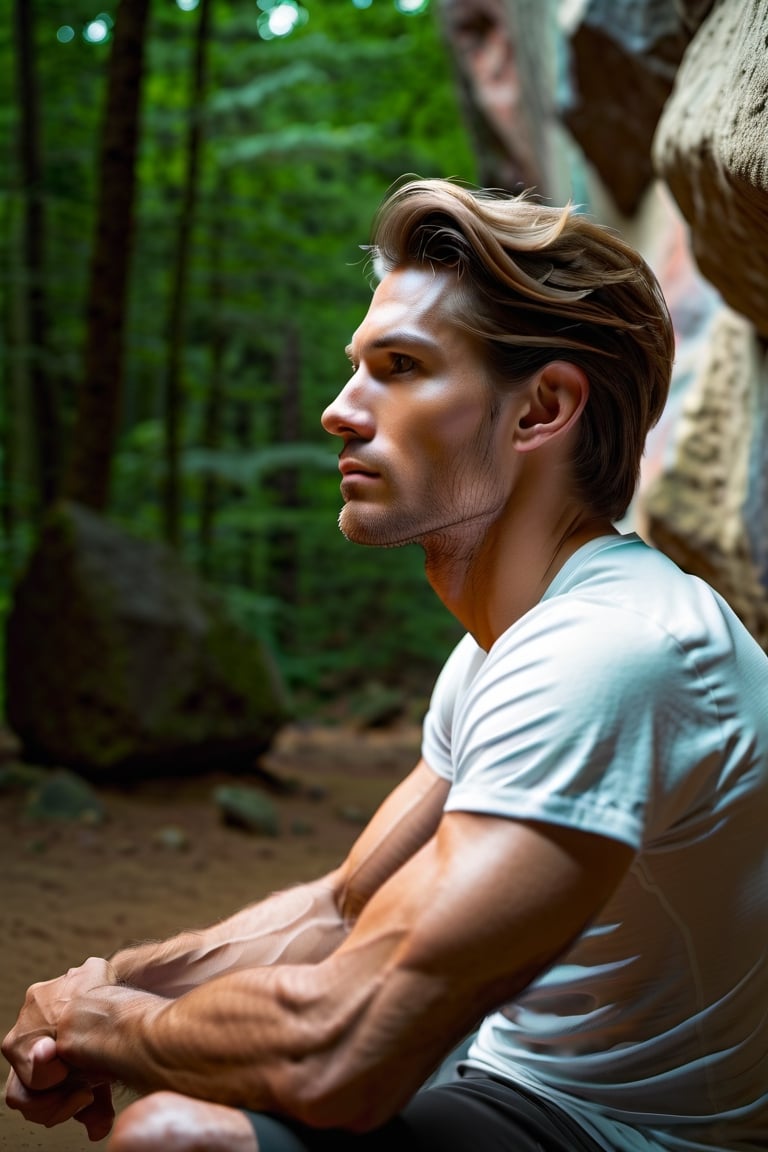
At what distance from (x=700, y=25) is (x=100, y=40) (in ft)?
19.2

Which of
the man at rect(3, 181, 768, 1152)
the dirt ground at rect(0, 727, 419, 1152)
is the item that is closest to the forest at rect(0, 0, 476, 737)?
the dirt ground at rect(0, 727, 419, 1152)

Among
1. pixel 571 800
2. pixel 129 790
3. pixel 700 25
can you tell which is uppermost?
pixel 700 25

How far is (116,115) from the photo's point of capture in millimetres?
5820

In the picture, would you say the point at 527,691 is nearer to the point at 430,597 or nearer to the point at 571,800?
the point at 571,800

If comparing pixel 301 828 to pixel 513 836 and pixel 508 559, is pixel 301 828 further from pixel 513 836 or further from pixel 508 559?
pixel 513 836

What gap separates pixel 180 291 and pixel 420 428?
708 cm

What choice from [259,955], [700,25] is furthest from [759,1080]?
[700,25]

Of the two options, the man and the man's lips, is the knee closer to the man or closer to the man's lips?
the man

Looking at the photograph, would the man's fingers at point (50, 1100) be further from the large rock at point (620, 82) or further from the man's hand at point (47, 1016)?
the large rock at point (620, 82)

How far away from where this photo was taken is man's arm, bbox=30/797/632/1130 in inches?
44.1

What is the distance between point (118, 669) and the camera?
219 inches

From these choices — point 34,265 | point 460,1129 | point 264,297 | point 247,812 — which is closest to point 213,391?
point 264,297

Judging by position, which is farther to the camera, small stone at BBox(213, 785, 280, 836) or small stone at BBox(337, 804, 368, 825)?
small stone at BBox(337, 804, 368, 825)

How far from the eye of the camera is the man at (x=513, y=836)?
1146 millimetres
